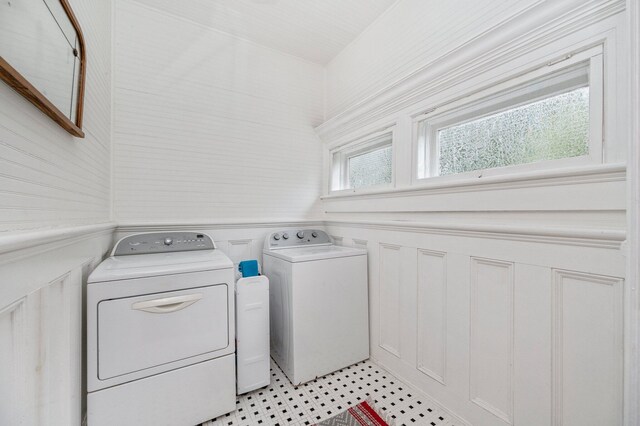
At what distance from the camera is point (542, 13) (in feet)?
3.43

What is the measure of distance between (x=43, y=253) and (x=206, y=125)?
153 centimetres

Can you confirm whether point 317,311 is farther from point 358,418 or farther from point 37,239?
point 37,239

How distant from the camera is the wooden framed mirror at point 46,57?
2.15ft

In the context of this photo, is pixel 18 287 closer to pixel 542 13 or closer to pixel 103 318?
pixel 103 318

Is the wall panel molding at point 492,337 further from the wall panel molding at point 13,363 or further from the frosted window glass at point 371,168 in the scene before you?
the wall panel molding at point 13,363

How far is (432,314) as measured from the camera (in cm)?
153

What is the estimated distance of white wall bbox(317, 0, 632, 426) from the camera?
93cm

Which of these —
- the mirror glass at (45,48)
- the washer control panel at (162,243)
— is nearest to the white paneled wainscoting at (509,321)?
the washer control panel at (162,243)

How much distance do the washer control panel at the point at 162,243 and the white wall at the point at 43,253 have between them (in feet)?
1.02

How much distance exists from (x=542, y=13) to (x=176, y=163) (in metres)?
2.25

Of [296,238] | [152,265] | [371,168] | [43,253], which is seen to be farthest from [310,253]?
[43,253]

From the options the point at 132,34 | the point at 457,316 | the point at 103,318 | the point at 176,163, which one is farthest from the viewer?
the point at 176,163

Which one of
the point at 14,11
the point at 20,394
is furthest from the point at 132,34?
the point at 20,394

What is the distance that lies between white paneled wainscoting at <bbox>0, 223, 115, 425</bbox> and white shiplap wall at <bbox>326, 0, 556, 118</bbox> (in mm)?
1887
